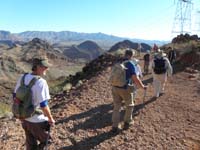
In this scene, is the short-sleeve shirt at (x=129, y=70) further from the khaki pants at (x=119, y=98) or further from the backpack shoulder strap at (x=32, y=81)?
the backpack shoulder strap at (x=32, y=81)

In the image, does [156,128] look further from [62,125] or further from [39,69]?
[39,69]

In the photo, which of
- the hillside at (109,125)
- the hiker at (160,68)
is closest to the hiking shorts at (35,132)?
the hillside at (109,125)

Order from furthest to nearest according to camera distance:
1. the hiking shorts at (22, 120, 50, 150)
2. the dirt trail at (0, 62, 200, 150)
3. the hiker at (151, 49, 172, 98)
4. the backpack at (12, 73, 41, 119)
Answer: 1. the hiker at (151, 49, 172, 98)
2. the dirt trail at (0, 62, 200, 150)
3. the hiking shorts at (22, 120, 50, 150)
4. the backpack at (12, 73, 41, 119)

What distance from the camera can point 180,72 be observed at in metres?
21.3

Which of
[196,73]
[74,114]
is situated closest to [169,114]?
[74,114]

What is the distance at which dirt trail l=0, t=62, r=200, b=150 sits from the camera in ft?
31.6

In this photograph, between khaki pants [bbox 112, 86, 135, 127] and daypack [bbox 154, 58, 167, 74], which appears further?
daypack [bbox 154, 58, 167, 74]

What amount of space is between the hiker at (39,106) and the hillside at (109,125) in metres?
2.25

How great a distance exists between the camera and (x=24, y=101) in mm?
6773

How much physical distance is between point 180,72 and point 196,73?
2.86 feet

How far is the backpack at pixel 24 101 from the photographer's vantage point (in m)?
6.74

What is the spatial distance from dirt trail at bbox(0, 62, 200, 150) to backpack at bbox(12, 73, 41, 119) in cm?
272

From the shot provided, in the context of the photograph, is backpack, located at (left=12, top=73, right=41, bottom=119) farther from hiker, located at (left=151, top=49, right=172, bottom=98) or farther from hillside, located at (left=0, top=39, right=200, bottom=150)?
hiker, located at (left=151, top=49, right=172, bottom=98)

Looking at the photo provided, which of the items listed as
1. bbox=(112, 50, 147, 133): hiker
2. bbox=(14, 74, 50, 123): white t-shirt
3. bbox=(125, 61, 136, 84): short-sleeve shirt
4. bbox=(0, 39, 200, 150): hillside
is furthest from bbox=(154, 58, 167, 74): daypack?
bbox=(14, 74, 50, 123): white t-shirt
